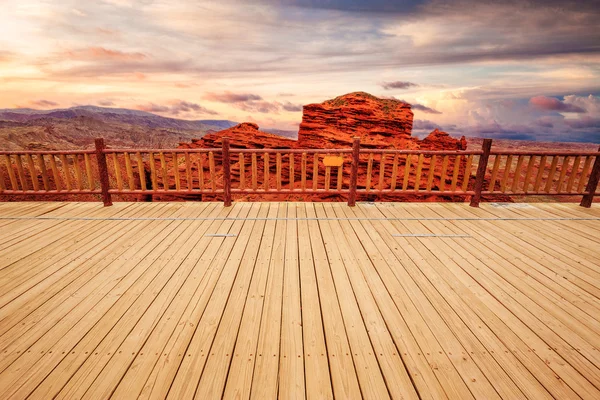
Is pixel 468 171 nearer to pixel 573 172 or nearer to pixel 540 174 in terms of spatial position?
pixel 540 174

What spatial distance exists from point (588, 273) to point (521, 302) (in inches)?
53.6

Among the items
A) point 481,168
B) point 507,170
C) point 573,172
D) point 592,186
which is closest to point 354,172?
point 481,168

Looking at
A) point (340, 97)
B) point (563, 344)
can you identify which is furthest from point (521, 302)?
point (340, 97)

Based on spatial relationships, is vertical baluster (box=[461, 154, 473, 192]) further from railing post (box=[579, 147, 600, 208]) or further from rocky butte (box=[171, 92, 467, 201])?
rocky butte (box=[171, 92, 467, 201])

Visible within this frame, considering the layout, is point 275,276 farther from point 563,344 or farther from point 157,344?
point 563,344

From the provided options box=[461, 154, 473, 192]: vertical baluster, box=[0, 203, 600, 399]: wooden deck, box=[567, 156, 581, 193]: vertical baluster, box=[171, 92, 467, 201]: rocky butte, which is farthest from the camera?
box=[171, 92, 467, 201]: rocky butte

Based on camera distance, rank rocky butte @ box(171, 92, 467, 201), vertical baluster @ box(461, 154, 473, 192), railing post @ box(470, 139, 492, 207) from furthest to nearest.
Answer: rocky butte @ box(171, 92, 467, 201) → railing post @ box(470, 139, 492, 207) → vertical baluster @ box(461, 154, 473, 192)

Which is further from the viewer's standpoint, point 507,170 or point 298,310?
point 507,170

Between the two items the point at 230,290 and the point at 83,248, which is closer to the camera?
the point at 230,290

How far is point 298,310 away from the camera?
2.69m

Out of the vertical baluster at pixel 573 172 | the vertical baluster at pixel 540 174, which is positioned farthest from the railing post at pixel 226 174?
the vertical baluster at pixel 573 172

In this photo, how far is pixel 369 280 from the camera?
322 centimetres

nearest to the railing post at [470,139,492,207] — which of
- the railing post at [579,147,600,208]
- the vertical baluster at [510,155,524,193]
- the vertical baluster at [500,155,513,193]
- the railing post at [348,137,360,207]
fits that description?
the vertical baluster at [500,155,513,193]

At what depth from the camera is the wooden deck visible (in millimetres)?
1985
